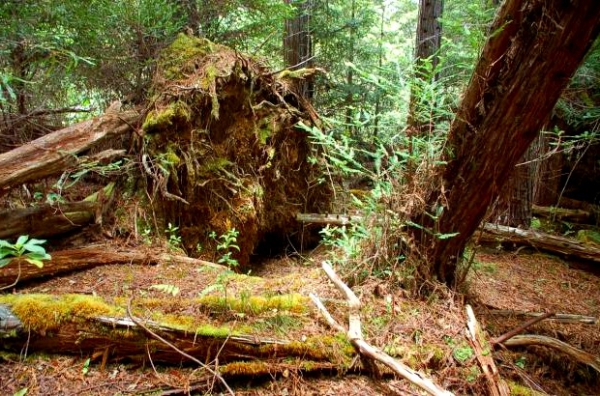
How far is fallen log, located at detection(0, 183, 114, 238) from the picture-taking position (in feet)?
12.1

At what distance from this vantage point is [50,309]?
254 centimetres

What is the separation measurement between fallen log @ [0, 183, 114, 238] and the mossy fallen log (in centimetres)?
140

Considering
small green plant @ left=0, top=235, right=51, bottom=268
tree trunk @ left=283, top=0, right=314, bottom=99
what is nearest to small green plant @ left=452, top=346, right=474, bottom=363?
small green plant @ left=0, top=235, right=51, bottom=268

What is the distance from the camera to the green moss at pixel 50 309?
2.47 meters

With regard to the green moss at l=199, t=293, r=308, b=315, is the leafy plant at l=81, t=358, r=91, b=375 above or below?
below

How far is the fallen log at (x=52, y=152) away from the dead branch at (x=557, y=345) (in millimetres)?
4556

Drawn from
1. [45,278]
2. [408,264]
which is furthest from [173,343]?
[408,264]

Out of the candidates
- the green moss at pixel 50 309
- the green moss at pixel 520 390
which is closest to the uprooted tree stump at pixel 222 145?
the green moss at pixel 50 309

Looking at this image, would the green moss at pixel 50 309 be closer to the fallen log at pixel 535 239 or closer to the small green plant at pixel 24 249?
the small green plant at pixel 24 249

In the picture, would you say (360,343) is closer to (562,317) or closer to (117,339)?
(117,339)

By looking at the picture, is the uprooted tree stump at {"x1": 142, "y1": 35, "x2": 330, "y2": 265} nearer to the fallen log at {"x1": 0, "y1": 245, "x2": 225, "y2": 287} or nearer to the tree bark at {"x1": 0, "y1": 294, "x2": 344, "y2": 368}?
the fallen log at {"x1": 0, "y1": 245, "x2": 225, "y2": 287}

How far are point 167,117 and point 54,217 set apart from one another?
69.7 inches

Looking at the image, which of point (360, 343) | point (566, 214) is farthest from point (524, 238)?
point (360, 343)

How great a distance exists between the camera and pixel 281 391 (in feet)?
7.84
